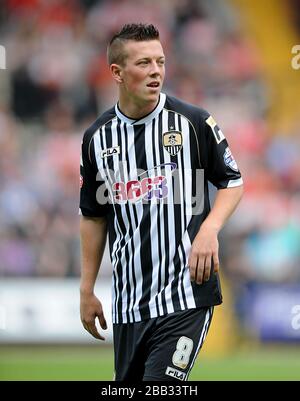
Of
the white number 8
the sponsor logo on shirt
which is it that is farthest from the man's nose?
the white number 8

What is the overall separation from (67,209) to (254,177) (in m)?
2.34

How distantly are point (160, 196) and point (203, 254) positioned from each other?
415 millimetres

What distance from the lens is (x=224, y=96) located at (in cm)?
1194

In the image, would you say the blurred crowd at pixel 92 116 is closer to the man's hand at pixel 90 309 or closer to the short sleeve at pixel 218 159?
the man's hand at pixel 90 309

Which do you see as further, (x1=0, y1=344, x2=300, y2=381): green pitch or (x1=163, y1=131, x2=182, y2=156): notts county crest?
(x1=0, y1=344, x2=300, y2=381): green pitch

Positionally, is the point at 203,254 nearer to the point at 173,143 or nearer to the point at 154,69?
the point at 173,143

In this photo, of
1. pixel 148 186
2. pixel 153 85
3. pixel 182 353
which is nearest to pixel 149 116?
pixel 153 85

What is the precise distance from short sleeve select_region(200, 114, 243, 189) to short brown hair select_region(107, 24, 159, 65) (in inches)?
19.4

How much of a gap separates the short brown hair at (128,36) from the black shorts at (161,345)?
4.28 ft

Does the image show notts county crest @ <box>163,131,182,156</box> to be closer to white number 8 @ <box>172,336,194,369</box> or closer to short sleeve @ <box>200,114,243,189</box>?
short sleeve @ <box>200,114,243,189</box>

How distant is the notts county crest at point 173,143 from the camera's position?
454 centimetres

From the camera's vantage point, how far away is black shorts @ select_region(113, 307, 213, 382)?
4340mm

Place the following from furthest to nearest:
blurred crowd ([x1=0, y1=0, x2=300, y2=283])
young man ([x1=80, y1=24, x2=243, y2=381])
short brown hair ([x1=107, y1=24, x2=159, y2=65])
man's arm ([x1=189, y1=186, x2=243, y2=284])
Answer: blurred crowd ([x1=0, y1=0, x2=300, y2=283])
short brown hair ([x1=107, y1=24, x2=159, y2=65])
young man ([x1=80, y1=24, x2=243, y2=381])
man's arm ([x1=189, y1=186, x2=243, y2=284])
